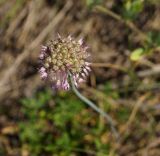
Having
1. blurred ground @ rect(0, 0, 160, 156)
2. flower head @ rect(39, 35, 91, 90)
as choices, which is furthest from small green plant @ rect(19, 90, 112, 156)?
flower head @ rect(39, 35, 91, 90)

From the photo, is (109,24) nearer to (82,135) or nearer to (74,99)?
(74,99)

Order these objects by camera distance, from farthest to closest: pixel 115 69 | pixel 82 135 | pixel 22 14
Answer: pixel 22 14 < pixel 115 69 < pixel 82 135

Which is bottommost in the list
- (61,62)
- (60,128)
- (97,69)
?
(61,62)

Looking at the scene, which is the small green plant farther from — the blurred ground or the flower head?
the flower head

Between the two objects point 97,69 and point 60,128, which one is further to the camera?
point 97,69

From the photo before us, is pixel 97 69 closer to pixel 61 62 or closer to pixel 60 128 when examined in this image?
pixel 60 128

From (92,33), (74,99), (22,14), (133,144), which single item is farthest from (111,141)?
(22,14)

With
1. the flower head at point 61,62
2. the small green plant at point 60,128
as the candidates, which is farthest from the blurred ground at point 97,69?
the flower head at point 61,62

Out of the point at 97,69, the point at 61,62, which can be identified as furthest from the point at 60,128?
the point at 61,62
